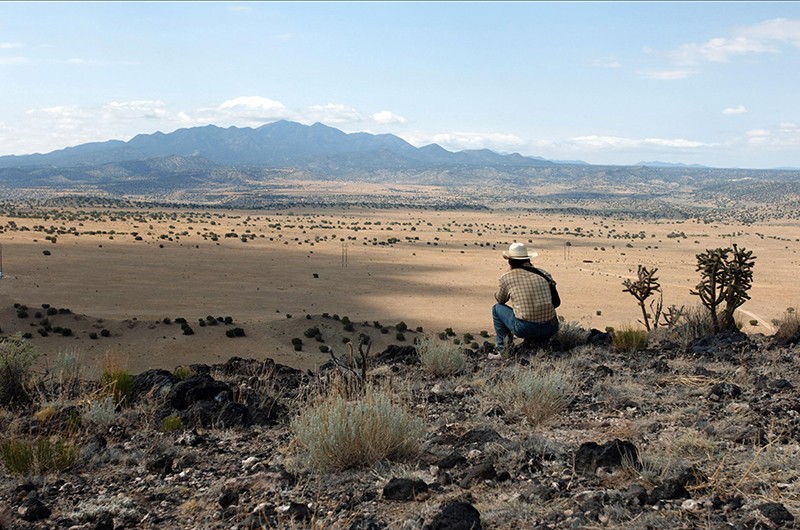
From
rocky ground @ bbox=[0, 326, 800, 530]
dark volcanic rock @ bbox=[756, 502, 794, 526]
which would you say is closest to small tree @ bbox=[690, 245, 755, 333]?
rocky ground @ bbox=[0, 326, 800, 530]

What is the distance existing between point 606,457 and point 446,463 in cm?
115

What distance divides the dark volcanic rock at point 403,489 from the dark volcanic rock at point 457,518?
0.54 meters

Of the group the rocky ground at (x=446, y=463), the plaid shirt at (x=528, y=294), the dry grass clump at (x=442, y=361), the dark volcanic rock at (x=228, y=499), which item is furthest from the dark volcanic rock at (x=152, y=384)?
the plaid shirt at (x=528, y=294)

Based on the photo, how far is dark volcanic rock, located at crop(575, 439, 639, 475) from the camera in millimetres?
4957

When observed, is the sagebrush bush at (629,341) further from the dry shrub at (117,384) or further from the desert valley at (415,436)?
the dry shrub at (117,384)

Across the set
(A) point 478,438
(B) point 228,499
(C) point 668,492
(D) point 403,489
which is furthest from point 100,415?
(C) point 668,492

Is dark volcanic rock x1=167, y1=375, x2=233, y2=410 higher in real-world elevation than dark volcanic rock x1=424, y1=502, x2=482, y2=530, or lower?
lower

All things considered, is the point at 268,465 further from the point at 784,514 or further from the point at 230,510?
the point at 784,514

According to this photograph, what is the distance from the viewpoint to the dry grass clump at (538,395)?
22.0ft

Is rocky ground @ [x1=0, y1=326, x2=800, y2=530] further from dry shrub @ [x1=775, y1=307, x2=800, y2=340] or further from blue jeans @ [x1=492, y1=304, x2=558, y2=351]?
dry shrub @ [x1=775, y1=307, x2=800, y2=340]

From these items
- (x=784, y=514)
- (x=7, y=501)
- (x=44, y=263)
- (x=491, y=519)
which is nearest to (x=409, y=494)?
(x=491, y=519)

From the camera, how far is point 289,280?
3606 cm

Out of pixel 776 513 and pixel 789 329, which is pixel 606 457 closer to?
pixel 776 513

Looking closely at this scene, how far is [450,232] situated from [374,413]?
68.9m
